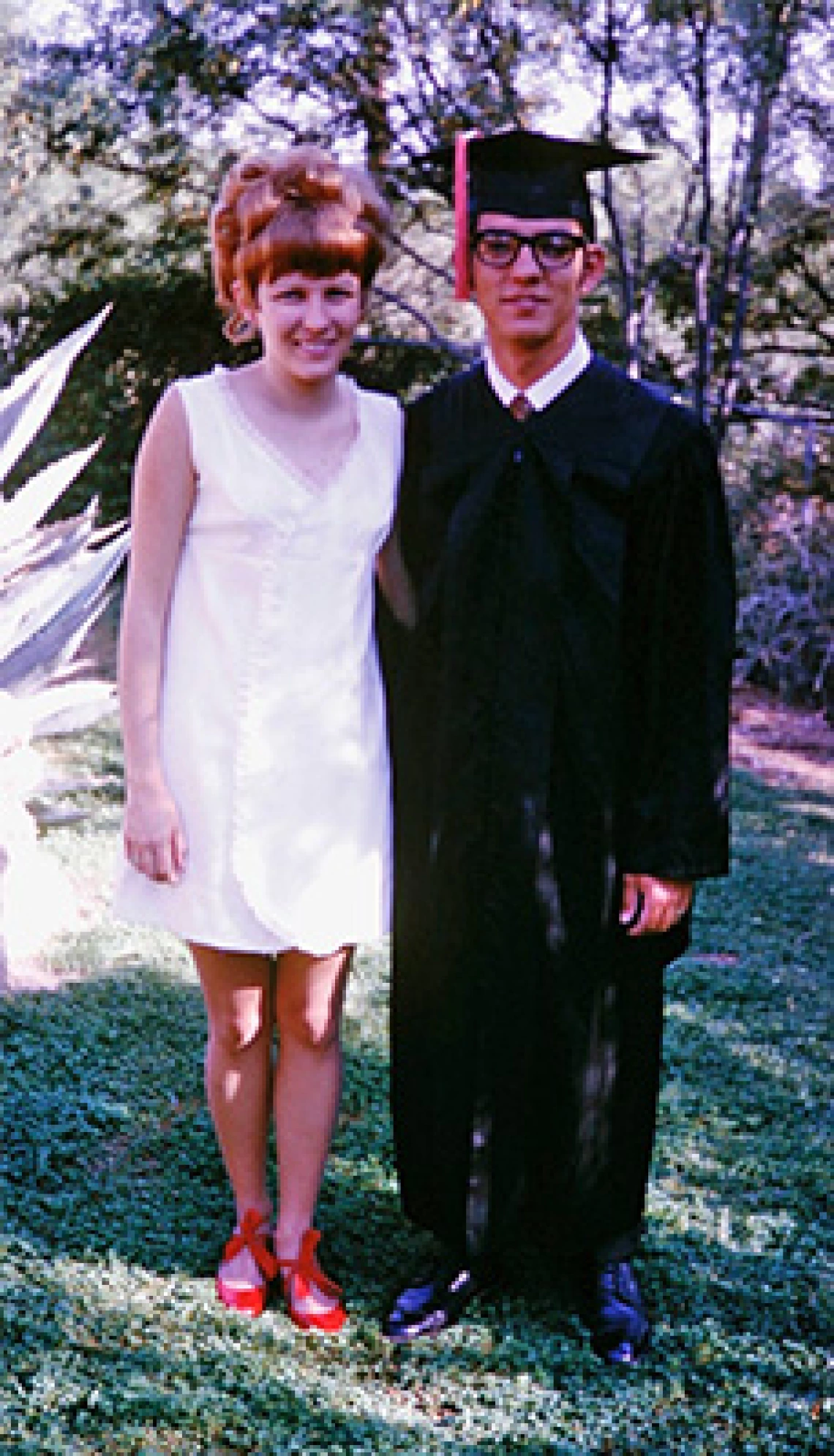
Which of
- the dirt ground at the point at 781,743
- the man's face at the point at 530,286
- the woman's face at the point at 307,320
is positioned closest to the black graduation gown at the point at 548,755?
the man's face at the point at 530,286

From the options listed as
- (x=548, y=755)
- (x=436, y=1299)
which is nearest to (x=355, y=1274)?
(x=436, y=1299)

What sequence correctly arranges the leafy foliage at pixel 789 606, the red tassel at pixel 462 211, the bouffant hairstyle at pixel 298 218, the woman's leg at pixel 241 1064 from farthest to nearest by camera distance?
the leafy foliage at pixel 789 606 → the woman's leg at pixel 241 1064 → the red tassel at pixel 462 211 → the bouffant hairstyle at pixel 298 218

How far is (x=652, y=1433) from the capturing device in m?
2.55

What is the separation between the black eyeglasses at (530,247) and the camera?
2.50m

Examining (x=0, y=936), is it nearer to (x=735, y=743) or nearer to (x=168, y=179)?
(x=735, y=743)

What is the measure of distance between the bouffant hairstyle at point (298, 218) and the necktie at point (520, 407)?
12.6 inches

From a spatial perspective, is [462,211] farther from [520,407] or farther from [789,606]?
[789,606]

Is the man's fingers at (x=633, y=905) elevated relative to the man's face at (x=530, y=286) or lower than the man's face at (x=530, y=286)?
lower

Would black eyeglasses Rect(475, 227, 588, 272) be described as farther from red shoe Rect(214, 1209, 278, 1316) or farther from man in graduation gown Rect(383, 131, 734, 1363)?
red shoe Rect(214, 1209, 278, 1316)

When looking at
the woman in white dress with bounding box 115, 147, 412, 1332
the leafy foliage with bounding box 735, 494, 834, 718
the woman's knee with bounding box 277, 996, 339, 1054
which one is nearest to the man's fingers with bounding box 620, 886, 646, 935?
the woman in white dress with bounding box 115, 147, 412, 1332

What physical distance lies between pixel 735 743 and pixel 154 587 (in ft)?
20.9

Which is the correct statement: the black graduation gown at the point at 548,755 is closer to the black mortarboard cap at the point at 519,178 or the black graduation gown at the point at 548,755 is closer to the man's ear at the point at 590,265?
the man's ear at the point at 590,265

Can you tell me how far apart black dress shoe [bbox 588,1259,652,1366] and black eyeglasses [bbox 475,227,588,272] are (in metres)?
1.76

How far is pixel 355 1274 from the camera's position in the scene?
2.96 m
